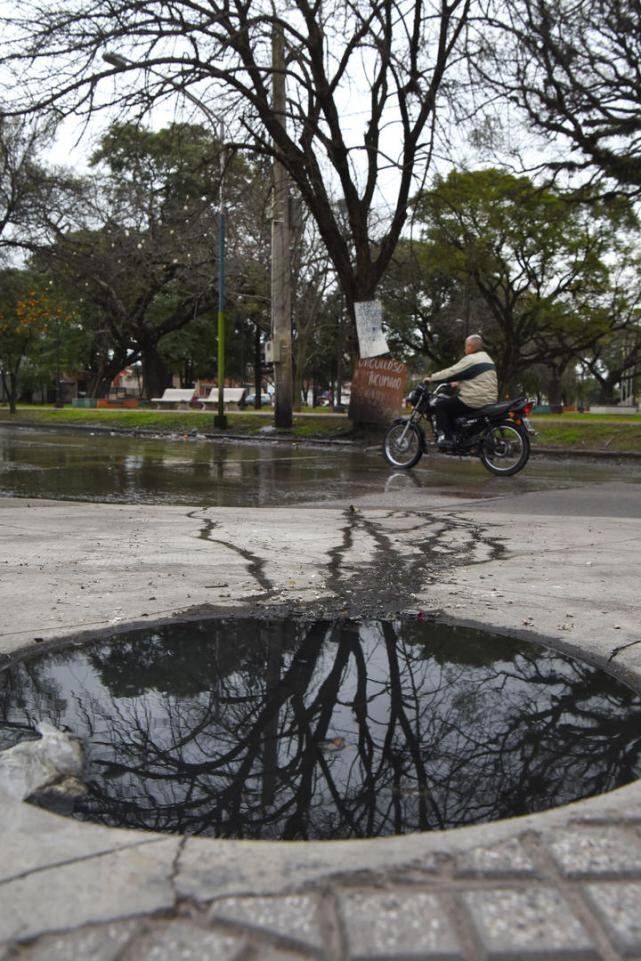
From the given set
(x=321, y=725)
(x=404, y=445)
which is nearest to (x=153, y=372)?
(x=404, y=445)

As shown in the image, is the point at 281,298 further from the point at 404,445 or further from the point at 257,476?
the point at 257,476

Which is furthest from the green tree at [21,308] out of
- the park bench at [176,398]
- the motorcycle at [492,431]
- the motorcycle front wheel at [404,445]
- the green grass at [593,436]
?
the motorcycle at [492,431]

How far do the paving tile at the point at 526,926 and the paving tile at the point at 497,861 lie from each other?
0.20ft

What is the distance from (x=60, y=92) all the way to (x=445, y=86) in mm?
7222

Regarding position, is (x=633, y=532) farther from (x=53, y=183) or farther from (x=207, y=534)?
(x=53, y=183)

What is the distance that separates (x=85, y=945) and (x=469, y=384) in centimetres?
1095

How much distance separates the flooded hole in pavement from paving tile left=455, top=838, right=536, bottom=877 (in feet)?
0.81

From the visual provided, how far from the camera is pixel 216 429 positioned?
22.0 metres

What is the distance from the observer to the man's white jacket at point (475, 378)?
11914 millimetres

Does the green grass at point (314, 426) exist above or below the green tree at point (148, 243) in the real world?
below

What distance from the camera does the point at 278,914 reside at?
164 centimetres

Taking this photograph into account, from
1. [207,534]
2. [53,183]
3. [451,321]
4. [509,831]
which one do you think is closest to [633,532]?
[207,534]

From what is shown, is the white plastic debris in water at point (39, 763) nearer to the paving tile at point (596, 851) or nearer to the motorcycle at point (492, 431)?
the paving tile at point (596, 851)

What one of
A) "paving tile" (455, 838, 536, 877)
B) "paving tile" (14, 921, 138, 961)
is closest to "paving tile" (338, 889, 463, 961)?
"paving tile" (455, 838, 536, 877)
